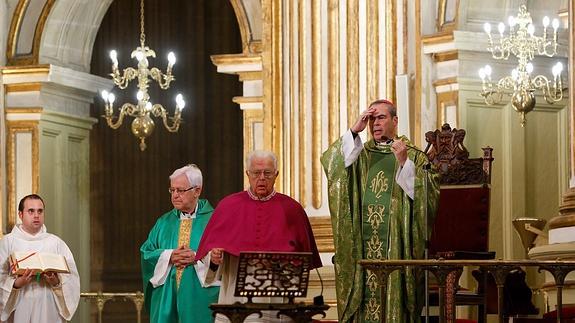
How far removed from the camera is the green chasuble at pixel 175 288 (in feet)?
30.8

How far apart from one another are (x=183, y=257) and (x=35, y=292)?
7.52ft

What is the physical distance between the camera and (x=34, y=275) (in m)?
11.2

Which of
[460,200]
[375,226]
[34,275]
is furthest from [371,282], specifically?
[34,275]

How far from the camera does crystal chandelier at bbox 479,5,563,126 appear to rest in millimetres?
12320

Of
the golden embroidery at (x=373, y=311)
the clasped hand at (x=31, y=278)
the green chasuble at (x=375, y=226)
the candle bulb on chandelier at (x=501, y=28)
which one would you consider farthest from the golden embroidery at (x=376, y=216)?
the candle bulb on chandelier at (x=501, y=28)

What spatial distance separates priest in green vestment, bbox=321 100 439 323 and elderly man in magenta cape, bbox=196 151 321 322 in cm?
21

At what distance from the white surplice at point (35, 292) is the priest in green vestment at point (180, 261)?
5.72 ft

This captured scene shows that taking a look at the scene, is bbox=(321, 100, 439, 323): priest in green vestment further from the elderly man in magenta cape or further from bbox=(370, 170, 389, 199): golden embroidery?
the elderly man in magenta cape

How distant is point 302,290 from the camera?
791 centimetres

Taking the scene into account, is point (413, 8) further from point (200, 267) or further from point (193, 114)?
point (193, 114)

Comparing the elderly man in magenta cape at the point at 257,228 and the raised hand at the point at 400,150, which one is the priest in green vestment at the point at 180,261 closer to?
the elderly man in magenta cape at the point at 257,228

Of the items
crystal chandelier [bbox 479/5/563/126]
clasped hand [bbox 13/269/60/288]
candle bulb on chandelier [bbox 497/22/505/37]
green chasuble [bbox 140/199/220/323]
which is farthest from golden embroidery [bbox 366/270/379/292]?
candle bulb on chandelier [bbox 497/22/505/37]

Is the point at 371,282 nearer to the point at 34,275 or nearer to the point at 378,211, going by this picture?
the point at 378,211

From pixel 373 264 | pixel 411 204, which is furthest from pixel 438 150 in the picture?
pixel 373 264
